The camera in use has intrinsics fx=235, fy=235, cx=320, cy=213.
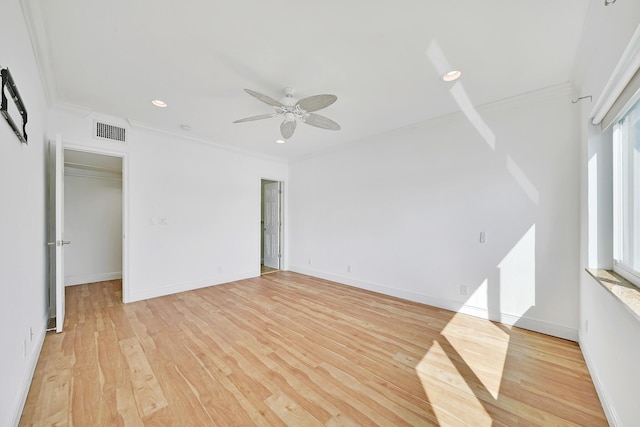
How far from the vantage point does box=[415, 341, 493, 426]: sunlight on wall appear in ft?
4.89

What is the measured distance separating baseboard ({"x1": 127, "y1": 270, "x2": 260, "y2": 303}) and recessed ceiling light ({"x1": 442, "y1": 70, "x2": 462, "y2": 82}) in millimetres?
4559

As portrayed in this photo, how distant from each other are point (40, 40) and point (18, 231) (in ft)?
4.91

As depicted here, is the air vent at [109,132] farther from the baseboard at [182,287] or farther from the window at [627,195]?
the window at [627,195]

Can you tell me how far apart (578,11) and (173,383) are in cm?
391

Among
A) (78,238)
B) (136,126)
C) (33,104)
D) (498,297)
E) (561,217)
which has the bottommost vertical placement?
(498,297)

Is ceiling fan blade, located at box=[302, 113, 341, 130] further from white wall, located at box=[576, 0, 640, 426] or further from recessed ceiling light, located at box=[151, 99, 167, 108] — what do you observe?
white wall, located at box=[576, 0, 640, 426]

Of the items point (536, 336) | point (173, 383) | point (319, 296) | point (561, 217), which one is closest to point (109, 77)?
point (173, 383)

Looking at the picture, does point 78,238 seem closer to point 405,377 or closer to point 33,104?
point 33,104

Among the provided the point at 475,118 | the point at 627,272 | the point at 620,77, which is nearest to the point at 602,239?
the point at 627,272

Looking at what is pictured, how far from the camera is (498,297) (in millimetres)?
2818

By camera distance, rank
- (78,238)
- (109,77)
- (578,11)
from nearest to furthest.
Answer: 1. (578,11)
2. (109,77)
3. (78,238)

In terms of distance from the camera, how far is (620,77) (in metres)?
1.42

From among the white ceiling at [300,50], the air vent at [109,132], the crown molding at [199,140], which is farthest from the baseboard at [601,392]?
the air vent at [109,132]

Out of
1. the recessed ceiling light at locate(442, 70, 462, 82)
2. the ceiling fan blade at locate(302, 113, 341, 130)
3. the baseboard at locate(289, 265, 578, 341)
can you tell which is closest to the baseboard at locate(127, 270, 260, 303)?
the baseboard at locate(289, 265, 578, 341)
